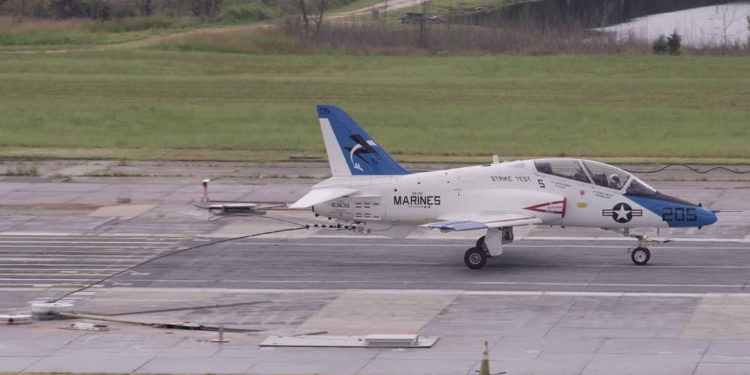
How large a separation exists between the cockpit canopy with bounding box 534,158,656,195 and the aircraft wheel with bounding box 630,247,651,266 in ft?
5.25

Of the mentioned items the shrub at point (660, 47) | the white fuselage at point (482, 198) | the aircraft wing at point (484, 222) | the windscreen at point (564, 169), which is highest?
the shrub at point (660, 47)

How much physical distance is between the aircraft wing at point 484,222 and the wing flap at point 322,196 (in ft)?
7.82

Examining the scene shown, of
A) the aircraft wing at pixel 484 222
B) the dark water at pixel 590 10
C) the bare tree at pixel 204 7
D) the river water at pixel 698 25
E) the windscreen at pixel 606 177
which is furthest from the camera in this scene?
the dark water at pixel 590 10

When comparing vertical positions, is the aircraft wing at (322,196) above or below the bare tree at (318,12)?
below

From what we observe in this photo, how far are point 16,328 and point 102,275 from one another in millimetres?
5662

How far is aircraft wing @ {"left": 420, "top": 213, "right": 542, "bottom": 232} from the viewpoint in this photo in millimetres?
33875

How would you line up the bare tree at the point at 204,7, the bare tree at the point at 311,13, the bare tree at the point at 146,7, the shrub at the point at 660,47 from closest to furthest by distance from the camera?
the shrub at the point at 660,47 < the bare tree at the point at 311,13 < the bare tree at the point at 146,7 < the bare tree at the point at 204,7

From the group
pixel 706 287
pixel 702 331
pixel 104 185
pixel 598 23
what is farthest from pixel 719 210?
pixel 598 23

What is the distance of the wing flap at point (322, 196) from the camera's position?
3491cm

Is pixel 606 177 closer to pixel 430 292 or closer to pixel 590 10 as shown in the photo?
pixel 430 292

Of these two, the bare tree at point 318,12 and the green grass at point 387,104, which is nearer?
the green grass at point 387,104

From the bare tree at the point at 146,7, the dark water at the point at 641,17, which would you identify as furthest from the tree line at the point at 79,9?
the dark water at the point at 641,17

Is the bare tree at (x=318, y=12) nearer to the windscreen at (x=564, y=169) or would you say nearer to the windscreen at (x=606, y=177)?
the windscreen at (x=564, y=169)

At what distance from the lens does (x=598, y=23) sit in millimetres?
126062
